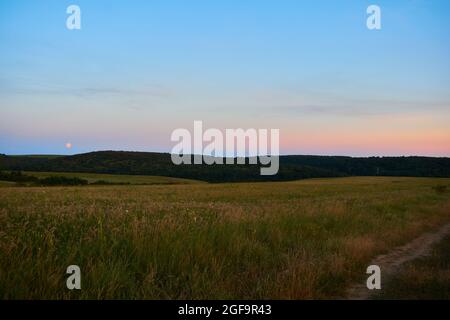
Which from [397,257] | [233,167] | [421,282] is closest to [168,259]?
[421,282]

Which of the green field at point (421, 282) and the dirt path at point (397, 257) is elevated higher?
the green field at point (421, 282)

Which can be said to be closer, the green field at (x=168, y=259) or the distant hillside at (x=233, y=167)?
the green field at (x=168, y=259)

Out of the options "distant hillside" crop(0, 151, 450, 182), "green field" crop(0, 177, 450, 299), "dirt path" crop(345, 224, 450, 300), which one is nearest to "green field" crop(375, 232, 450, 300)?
"dirt path" crop(345, 224, 450, 300)

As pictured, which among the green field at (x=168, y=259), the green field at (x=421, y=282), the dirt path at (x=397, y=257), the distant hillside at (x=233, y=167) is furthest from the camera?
the distant hillside at (x=233, y=167)

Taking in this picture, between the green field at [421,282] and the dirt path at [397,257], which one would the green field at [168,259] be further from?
the green field at [421,282]

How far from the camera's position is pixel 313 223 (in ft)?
40.5

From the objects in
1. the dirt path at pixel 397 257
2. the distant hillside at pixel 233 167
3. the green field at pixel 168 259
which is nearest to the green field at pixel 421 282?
the dirt path at pixel 397 257

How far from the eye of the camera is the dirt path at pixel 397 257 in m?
7.14

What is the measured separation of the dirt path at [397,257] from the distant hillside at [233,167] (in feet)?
297

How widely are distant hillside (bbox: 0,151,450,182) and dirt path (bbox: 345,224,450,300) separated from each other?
3569 inches

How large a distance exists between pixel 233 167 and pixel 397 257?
348ft

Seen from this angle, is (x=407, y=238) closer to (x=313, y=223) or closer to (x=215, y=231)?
(x=313, y=223)
